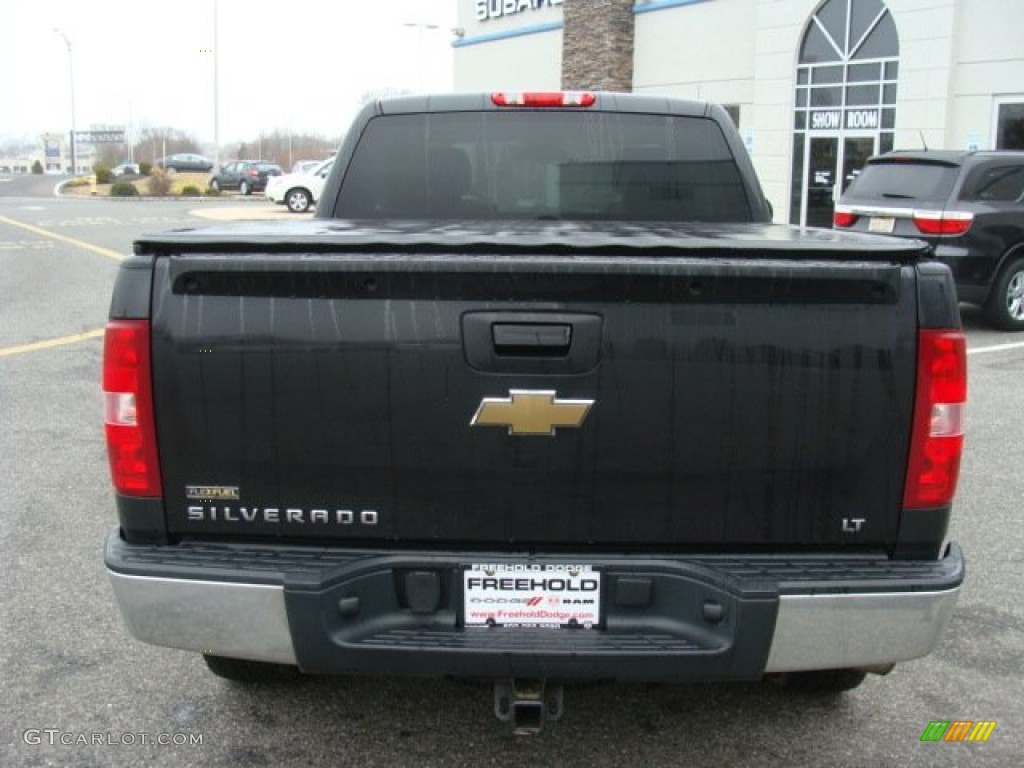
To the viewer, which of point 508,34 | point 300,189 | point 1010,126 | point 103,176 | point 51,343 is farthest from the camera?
point 103,176

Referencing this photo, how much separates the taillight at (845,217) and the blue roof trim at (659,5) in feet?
54.0

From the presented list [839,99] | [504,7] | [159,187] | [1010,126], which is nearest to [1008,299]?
[1010,126]

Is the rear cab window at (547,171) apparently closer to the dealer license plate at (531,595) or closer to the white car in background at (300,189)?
the dealer license plate at (531,595)

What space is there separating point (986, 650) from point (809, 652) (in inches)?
68.1

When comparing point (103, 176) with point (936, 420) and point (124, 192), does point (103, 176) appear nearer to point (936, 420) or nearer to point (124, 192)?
point (124, 192)

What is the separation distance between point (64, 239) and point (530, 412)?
2213cm

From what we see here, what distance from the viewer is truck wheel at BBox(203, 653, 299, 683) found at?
3402mm

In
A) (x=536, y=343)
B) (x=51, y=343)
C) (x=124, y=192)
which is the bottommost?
(x=51, y=343)

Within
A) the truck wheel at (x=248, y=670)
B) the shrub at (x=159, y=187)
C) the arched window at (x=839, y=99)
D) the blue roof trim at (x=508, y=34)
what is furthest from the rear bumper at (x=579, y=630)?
the shrub at (x=159, y=187)

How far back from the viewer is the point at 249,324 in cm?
261

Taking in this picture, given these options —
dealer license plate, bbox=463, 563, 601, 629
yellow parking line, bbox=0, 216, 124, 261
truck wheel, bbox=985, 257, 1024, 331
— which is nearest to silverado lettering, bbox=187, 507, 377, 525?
dealer license plate, bbox=463, 563, 601, 629

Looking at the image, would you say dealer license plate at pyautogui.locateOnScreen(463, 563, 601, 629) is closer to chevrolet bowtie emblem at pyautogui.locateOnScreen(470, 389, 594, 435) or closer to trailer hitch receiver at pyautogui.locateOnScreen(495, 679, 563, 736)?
trailer hitch receiver at pyautogui.locateOnScreen(495, 679, 563, 736)

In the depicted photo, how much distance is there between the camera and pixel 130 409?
2.66 metres

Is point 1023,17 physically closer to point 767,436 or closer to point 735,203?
point 735,203
